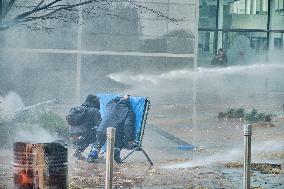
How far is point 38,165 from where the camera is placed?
6.66m

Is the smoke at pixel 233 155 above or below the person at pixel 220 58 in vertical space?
below

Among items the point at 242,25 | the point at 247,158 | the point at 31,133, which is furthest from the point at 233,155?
the point at 242,25

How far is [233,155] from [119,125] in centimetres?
270

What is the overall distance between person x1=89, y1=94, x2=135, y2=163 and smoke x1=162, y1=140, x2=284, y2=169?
909mm

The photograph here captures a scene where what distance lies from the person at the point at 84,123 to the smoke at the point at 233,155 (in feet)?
5.31

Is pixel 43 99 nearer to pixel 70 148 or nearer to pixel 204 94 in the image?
pixel 204 94

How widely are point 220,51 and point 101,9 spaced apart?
6.99 meters

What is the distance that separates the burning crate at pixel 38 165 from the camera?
6648 millimetres

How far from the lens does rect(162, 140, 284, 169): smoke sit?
408 inches

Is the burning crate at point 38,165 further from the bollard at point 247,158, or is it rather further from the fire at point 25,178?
the bollard at point 247,158

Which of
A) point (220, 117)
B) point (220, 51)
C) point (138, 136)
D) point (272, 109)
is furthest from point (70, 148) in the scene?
point (220, 51)

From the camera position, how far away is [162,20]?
21.9 m

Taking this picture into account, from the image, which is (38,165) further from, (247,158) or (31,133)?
(31,133)

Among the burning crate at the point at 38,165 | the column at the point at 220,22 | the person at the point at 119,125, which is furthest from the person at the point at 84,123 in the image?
the column at the point at 220,22
